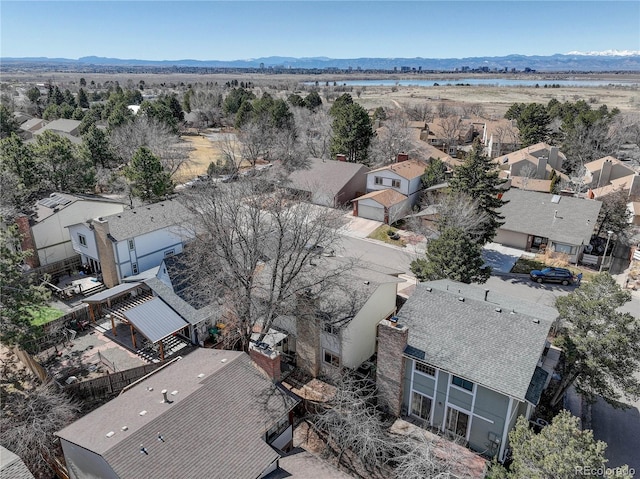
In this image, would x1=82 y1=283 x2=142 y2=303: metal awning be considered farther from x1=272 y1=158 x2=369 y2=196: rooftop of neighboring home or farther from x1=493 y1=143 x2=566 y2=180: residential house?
x1=493 y1=143 x2=566 y2=180: residential house

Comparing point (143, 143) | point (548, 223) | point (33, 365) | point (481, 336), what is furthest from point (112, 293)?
point (143, 143)

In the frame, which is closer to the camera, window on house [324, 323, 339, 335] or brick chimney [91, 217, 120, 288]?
window on house [324, 323, 339, 335]

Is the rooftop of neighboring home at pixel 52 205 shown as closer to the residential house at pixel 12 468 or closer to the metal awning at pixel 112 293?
the metal awning at pixel 112 293

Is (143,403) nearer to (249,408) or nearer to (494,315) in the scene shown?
(249,408)

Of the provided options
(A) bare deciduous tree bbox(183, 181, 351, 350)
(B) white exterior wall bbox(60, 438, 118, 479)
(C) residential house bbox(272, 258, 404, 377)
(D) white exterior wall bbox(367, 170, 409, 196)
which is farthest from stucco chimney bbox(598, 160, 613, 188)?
(B) white exterior wall bbox(60, 438, 118, 479)

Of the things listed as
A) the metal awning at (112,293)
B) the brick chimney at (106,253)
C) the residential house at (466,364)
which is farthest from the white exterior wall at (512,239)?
the brick chimney at (106,253)

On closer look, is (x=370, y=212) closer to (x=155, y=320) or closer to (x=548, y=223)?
(x=548, y=223)

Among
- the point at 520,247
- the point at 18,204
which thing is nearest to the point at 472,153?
the point at 520,247

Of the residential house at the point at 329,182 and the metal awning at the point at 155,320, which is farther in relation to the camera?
the residential house at the point at 329,182
